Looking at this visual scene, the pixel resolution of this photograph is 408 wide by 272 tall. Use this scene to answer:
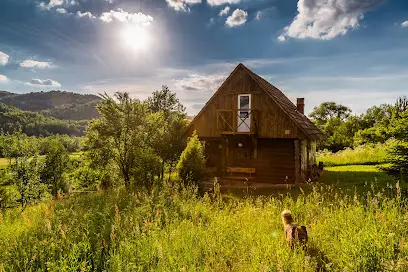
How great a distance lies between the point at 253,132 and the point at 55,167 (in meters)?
30.8

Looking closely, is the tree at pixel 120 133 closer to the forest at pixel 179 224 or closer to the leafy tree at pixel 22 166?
the forest at pixel 179 224

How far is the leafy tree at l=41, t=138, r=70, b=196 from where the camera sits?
35281mm

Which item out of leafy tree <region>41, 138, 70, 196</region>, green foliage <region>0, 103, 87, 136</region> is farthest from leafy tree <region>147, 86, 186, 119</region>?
green foliage <region>0, 103, 87, 136</region>

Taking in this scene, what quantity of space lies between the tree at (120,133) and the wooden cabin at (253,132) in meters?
4.29

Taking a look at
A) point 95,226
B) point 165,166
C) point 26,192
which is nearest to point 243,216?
point 95,226

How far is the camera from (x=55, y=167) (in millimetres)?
35938

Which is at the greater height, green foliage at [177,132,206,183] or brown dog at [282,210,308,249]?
green foliage at [177,132,206,183]

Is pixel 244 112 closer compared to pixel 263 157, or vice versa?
pixel 244 112

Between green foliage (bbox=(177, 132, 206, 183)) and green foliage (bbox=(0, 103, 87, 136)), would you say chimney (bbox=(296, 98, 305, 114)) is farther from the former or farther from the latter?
green foliage (bbox=(0, 103, 87, 136))

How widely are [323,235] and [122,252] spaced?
3874mm

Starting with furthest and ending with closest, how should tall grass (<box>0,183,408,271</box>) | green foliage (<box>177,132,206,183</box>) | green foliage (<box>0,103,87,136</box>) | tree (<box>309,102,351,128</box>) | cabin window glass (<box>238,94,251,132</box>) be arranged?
green foliage (<box>0,103,87,136</box>) < tree (<box>309,102,351,128</box>) < cabin window glass (<box>238,94,251,132</box>) < green foliage (<box>177,132,206,183</box>) < tall grass (<box>0,183,408,271</box>)

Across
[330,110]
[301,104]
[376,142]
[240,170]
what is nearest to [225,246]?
[240,170]

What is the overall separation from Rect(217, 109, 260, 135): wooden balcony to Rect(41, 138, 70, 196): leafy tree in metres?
27.3

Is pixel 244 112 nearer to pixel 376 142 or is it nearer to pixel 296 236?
pixel 296 236
